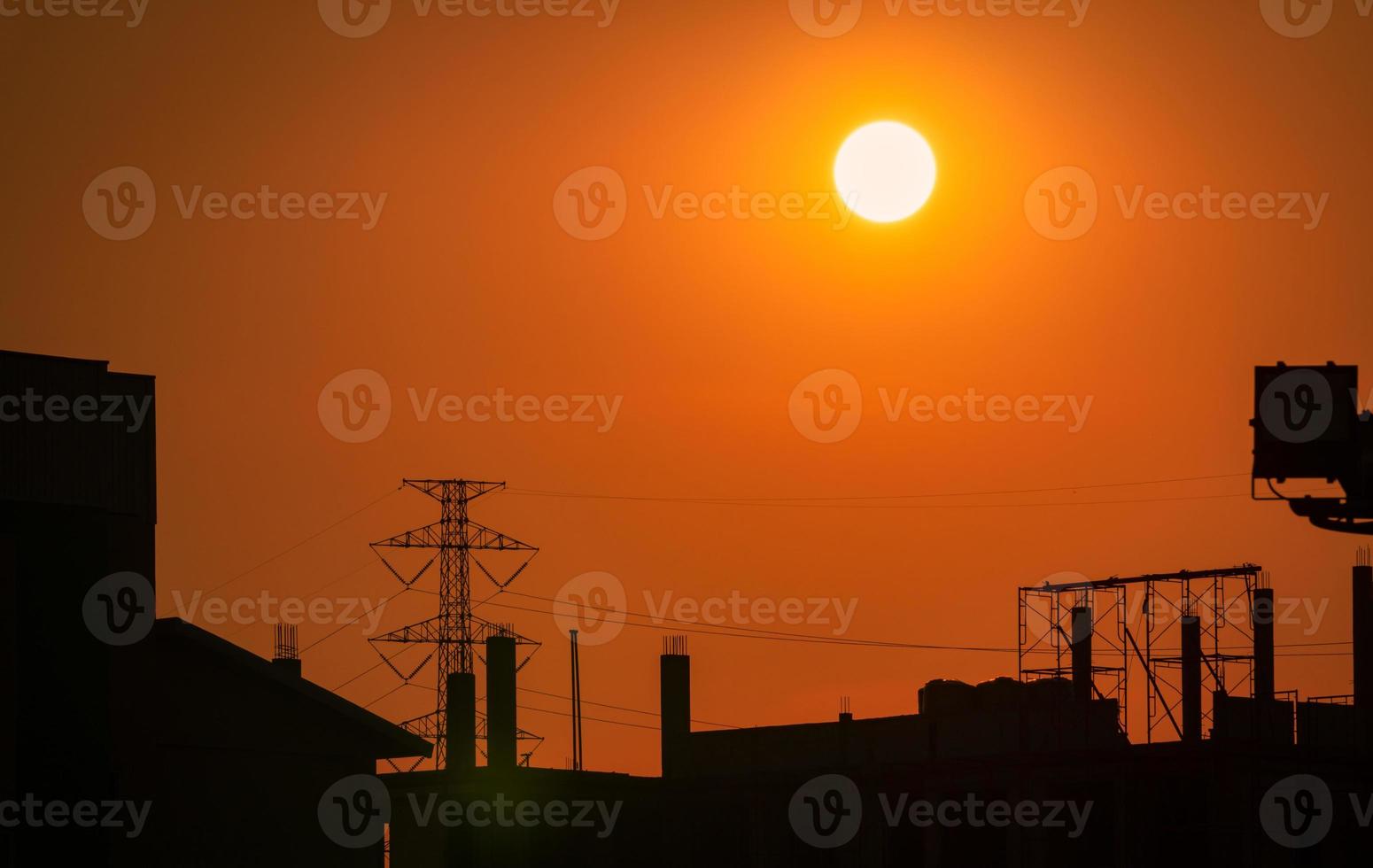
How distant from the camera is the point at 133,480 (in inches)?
1240

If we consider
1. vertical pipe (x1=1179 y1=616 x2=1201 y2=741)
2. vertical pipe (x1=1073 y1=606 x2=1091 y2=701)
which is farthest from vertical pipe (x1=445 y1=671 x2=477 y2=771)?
vertical pipe (x1=1179 y1=616 x2=1201 y2=741)

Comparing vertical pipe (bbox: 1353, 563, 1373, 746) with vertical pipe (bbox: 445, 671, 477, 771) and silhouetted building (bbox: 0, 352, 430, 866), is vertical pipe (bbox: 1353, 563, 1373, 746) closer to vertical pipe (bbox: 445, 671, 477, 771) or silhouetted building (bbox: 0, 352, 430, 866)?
vertical pipe (bbox: 445, 671, 477, 771)

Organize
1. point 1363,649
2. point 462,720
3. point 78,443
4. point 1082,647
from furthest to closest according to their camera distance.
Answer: point 462,720 → point 1082,647 → point 1363,649 → point 78,443

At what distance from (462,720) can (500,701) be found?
1993 mm

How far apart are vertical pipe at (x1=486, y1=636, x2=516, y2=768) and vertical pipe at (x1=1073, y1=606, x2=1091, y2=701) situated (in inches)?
672

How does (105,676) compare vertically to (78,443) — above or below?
below

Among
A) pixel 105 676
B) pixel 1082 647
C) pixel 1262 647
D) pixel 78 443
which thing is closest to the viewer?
pixel 105 676

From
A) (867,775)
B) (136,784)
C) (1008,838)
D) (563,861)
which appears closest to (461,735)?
(563,861)

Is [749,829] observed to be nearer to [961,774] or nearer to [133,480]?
[961,774]

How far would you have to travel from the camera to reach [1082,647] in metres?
59.7

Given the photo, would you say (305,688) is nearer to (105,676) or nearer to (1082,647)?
(105,676)

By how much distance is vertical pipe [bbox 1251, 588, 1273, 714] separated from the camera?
53.9 meters

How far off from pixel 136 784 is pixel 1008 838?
24.2 meters

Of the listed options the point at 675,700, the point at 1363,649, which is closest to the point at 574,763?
the point at 675,700
